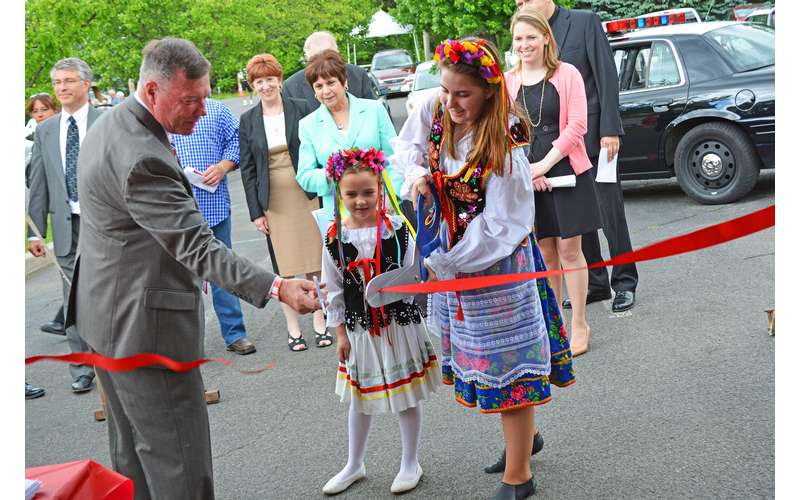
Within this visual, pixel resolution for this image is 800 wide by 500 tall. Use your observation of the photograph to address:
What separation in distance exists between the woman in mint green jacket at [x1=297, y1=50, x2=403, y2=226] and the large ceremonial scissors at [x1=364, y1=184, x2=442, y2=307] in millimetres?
1972

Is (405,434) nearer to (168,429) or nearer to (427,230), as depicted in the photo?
(427,230)

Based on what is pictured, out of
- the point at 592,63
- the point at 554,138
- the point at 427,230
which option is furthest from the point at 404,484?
the point at 592,63

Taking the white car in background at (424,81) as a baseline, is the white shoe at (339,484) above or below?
below

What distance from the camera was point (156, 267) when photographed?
357 centimetres

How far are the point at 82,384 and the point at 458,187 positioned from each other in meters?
4.26

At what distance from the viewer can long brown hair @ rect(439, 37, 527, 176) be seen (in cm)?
385

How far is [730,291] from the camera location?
7.15 m

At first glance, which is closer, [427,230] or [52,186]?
[427,230]

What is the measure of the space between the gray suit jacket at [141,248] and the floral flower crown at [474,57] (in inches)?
46.1

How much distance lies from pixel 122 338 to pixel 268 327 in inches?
180

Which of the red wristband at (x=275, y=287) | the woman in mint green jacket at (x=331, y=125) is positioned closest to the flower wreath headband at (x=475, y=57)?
the red wristband at (x=275, y=287)

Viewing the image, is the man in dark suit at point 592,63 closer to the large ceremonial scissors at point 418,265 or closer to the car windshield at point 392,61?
the large ceremonial scissors at point 418,265

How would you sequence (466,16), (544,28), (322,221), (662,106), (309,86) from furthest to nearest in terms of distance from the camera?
(466,16) → (662,106) → (309,86) → (544,28) → (322,221)

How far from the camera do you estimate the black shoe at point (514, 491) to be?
13.9 ft
